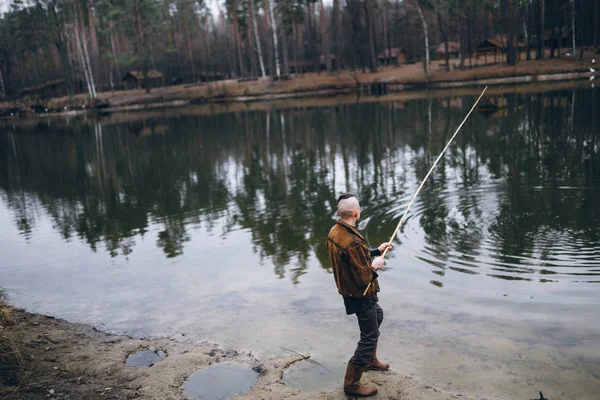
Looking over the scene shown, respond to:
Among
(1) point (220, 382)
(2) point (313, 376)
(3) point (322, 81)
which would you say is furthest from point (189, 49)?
(2) point (313, 376)

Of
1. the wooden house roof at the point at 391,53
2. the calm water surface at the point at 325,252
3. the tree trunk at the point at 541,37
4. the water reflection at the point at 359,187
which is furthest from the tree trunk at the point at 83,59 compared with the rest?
the tree trunk at the point at 541,37

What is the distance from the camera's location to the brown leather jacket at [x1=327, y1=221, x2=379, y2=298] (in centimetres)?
450

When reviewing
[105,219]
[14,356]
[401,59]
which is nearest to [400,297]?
[14,356]

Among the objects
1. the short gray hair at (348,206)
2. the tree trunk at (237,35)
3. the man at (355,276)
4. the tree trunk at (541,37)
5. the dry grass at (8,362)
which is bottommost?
the dry grass at (8,362)

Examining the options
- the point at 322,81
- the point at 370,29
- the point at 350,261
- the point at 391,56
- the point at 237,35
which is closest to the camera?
the point at 350,261

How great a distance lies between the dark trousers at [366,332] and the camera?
4727 millimetres

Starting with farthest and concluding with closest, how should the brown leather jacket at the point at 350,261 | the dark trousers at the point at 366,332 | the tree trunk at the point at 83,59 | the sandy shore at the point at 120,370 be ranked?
the tree trunk at the point at 83,59, the sandy shore at the point at 120,370, the dark trousers at the point at 366,332, the brown leather jacket at the point at 350,261

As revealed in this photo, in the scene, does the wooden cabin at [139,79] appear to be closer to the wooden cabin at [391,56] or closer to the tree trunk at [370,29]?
the tree trunk at [370,29]

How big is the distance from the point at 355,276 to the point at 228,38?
7783 centimetres

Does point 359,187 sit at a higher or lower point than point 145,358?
higher

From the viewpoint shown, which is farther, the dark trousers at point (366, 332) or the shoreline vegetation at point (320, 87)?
the shoreline vegetation at point (320, 87)

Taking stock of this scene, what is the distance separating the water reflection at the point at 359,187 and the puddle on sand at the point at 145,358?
9.50ft

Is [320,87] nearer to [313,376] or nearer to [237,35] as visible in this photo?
[237,35]

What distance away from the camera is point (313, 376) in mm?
5441
